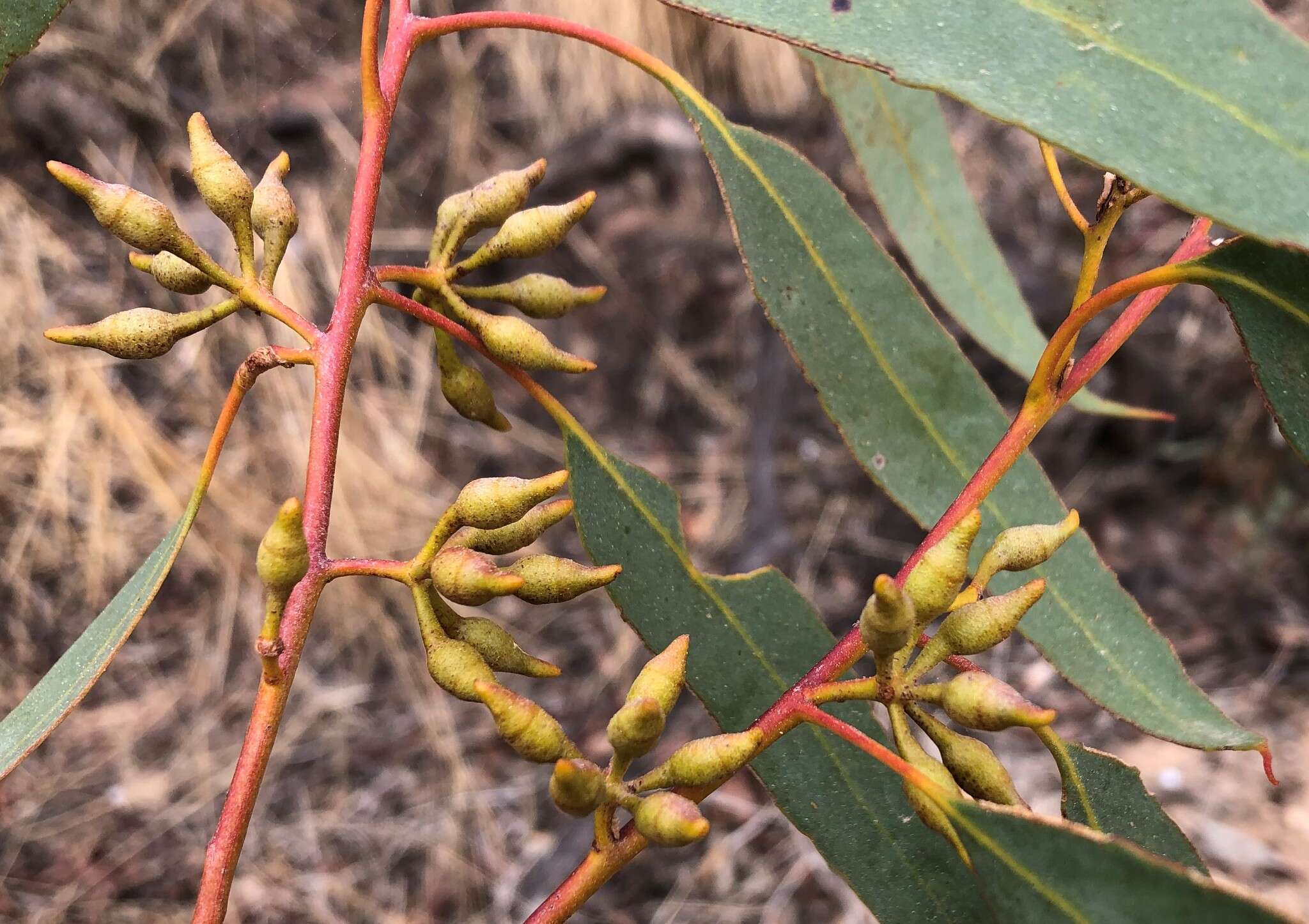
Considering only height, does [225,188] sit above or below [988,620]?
above

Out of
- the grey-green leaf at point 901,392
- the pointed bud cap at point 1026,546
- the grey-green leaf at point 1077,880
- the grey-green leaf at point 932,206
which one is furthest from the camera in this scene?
the grey-green leaf at point 932,206

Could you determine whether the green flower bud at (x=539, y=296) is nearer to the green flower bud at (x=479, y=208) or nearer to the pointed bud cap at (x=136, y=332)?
the green flower bud at (x=479, y=208)

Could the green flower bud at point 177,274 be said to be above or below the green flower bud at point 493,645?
above

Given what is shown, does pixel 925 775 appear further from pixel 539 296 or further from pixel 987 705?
pixel 539 296

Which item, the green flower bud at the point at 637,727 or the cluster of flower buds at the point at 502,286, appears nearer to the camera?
the green flower bud at the point at 637,727

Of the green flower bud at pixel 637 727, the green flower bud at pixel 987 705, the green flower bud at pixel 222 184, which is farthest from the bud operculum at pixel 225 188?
the green flower bud at pixel 987 705

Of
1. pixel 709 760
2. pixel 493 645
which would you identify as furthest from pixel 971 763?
pixel 493 645
